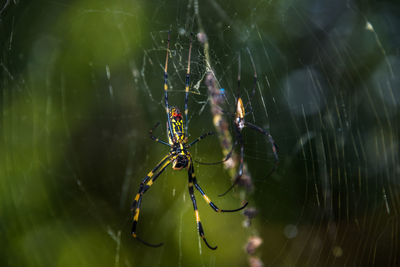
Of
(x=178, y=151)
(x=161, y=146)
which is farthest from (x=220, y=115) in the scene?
(x=161, y=146)

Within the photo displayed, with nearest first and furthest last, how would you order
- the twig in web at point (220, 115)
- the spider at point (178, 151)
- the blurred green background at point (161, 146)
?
the twig in web at point (220, 115), the spider at point (178, 151), the blurred green background at point (161, 146)

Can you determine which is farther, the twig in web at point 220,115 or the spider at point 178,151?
the spider at point 178,151

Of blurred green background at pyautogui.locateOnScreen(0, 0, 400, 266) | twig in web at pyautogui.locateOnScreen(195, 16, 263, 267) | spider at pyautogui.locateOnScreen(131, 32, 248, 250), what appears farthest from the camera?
blurred green background at pyautogui.locateOnScreen(0, 0, 400, 266)

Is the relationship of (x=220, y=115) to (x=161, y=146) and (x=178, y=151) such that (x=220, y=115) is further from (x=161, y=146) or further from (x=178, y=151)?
(x=161, y=146)

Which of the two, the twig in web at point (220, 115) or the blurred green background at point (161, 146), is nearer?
the twig in web at point (220, 115)

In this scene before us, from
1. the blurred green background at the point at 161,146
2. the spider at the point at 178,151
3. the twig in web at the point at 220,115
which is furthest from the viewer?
the blurred green background at the point at 161,146

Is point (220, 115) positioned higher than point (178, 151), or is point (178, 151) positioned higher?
point (220, 115)

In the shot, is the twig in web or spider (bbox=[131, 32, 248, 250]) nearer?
the twig in web

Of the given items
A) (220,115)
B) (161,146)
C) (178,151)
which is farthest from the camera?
(161,146)

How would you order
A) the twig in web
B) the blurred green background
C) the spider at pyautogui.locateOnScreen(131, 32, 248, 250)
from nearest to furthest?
1. the twig in web
2. the spider at pyautogui.locateOnScreen(131, 32, 248, 250)
3. the blurred green background
